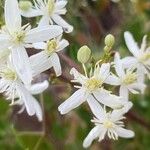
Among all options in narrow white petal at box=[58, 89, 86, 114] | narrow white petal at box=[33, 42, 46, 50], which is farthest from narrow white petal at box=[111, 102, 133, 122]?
narrow white petal at box=[33, 42, 46, 50]

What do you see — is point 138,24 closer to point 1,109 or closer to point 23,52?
point 1,109

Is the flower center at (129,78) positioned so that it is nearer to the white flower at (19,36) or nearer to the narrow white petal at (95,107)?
the narrow white petal at (95,107)

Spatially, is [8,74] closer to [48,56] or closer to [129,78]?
[48,56]

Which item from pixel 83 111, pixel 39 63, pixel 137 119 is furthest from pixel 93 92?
pixel 83 111

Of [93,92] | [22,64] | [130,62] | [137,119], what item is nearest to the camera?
[22,64]

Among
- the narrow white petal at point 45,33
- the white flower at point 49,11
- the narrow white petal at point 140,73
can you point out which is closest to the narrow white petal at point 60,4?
the white flower at point 49,11


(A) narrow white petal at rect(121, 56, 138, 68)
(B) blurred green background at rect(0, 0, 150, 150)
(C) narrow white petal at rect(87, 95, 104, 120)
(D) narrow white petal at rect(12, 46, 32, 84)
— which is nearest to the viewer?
(D) narrow white petal at rect(12, 46, 32, 84)

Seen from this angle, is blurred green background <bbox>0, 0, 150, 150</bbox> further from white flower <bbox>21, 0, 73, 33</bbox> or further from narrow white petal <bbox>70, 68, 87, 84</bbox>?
narrow white petal <bbox>70, 68, 87, 84</bbox>

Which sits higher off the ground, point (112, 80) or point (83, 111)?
point (112, 80)
